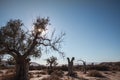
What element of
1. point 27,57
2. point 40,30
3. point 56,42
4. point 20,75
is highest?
point 40,30

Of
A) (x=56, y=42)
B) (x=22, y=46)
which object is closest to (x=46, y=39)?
(x=56, y=42)

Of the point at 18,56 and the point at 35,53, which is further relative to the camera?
the point at 35,53

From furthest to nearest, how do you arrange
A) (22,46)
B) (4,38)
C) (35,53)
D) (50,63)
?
1. (50,63)
2. (35,53)
3. (22,46)
4. (4,38)

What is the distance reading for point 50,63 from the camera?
207ft

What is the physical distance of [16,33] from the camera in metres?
22.2

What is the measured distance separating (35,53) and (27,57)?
133cm

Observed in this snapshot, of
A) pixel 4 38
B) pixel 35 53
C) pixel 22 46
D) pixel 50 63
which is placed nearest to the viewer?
pixel 4 38

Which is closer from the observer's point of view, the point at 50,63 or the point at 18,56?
the point at 18,56

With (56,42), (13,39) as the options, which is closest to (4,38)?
(13,39)

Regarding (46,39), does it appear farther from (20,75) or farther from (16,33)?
(20,75)

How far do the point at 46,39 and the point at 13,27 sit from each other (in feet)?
15.1

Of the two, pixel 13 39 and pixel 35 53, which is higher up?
pixel 13 39

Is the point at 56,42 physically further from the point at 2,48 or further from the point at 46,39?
the point at 2,48

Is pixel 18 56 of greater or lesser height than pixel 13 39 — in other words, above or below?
below
